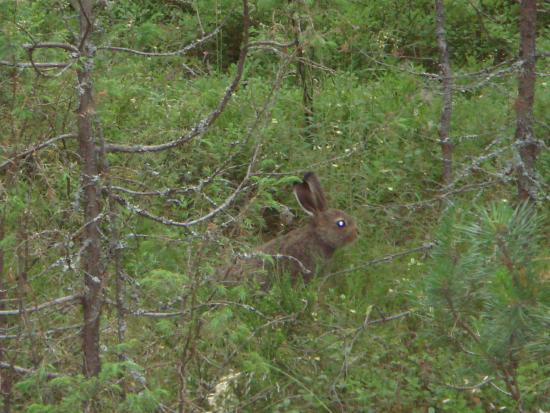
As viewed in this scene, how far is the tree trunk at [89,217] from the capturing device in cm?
459

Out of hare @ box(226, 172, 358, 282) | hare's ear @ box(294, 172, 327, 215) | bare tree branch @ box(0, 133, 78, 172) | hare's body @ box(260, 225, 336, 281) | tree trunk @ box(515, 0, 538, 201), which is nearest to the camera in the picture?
bare tree branch @ box(0, 133, 78, 172)

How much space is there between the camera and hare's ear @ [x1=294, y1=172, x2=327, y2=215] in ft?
26.3

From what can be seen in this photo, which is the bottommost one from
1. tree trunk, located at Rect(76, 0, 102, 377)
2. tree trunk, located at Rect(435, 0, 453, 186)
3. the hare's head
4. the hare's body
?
the hare's body

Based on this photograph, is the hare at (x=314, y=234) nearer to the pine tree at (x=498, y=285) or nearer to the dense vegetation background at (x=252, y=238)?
the dense vegetation background at (x=252, y=238)

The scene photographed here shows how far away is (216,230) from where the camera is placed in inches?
192

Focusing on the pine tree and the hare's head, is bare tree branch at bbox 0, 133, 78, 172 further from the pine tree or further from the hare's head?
the hare's head

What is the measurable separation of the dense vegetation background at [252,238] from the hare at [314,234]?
14 cm

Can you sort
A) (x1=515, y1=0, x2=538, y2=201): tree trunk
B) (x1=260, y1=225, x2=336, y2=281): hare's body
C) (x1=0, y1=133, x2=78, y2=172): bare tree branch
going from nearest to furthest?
(x1=0, y1=133, x2=78, y2=172): bare tree branch
(x1=515, y1=0, x2=538, y2=201): tree trunk
(x1=260, y1=225, x2=336, y2=281): hare's body

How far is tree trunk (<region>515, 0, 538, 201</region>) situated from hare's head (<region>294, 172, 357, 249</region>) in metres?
1.58

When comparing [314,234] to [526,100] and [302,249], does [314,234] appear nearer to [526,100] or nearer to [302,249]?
[302,249]

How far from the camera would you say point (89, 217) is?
4.75 m

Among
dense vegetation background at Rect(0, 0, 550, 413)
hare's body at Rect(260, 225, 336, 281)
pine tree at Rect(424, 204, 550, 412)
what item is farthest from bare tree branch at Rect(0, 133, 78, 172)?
hare's body at Rect(260, 225, 336, 281)

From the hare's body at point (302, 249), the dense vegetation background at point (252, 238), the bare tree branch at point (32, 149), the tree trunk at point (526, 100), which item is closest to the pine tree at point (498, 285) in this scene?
the dense vegetation background at point (252, 238)

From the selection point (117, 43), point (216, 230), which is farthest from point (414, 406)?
point (117, 43)
